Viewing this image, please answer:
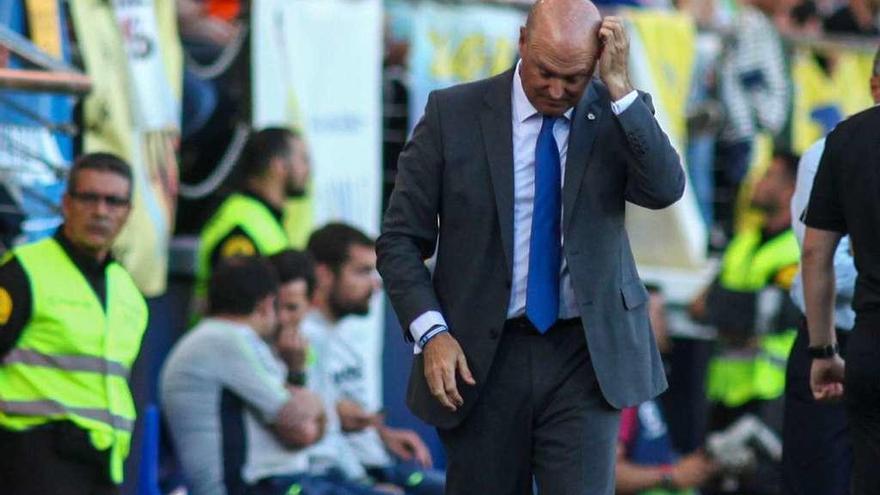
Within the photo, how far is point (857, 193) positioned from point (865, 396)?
1.93 ft

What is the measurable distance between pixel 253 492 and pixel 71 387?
70.5 inches

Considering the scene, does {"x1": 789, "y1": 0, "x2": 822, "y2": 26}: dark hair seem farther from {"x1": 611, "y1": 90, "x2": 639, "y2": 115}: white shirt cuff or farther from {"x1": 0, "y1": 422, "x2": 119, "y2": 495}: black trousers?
{"x1": 611, "y1": 90, "x2": 639, "y2": 115}: white shirt cuff

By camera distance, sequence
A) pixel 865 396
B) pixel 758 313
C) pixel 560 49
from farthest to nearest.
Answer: pixel 758 313
pixel 865 396
pixel 560 49

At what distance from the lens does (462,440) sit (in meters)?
5.93

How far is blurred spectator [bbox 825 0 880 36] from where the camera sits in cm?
1490

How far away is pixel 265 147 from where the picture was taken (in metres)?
9.81

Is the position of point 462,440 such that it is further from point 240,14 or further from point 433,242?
point 240,14

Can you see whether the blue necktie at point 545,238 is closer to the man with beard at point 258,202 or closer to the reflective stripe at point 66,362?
the reflective stripe at point 66,362

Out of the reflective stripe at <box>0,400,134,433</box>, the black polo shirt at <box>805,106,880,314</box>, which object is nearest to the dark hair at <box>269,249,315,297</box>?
the reflective stripe at <box>0,400,134,433</box>

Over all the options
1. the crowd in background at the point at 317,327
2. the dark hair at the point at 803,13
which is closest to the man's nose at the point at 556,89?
the crowd in background at the point at 317,327

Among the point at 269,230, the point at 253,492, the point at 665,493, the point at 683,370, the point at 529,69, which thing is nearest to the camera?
the point at 529,69

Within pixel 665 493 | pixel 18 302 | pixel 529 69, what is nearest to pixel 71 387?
pixel 18 302

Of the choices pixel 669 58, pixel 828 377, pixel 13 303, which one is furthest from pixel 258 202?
pixel 828 377

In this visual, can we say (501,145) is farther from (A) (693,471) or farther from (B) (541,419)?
(A) (693,471)
